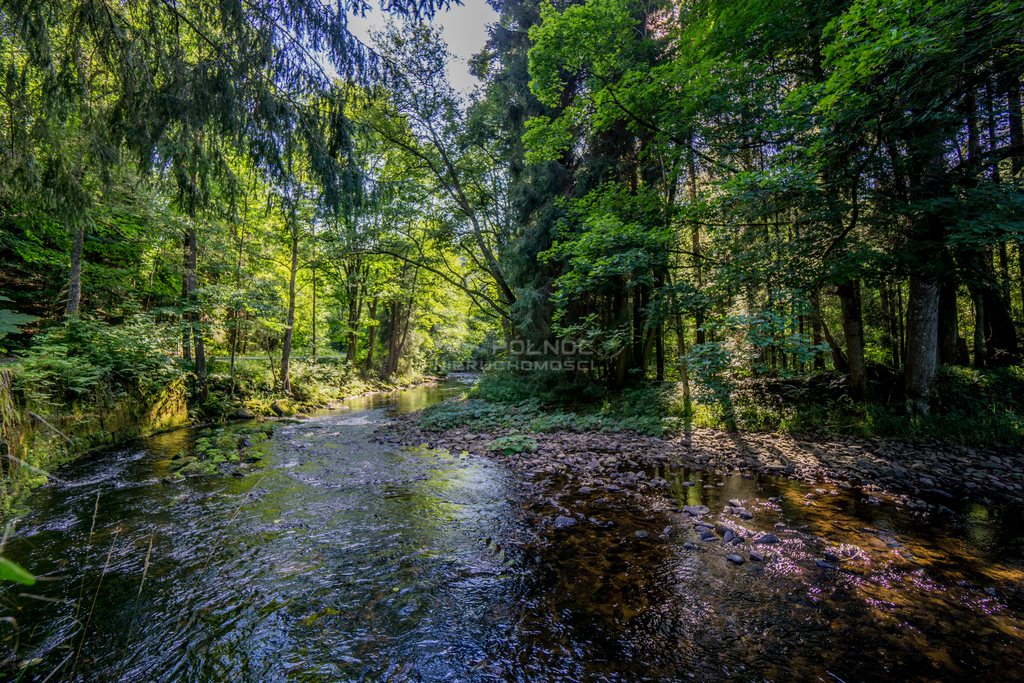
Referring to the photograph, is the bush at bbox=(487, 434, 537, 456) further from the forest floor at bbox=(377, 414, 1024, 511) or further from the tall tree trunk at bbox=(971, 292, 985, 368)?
the tall tree trunk at bbox=(971, 292, 985, 368)

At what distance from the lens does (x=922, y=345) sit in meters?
7.62

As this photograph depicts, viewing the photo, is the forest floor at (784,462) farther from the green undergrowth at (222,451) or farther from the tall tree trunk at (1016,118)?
the tall tree trunk at (1016,118)

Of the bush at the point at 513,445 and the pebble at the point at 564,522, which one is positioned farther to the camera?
the bush at the point at 513,445

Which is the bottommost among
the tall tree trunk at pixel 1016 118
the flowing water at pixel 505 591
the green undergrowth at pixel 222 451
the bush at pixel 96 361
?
the flowing water at pixel 505 591

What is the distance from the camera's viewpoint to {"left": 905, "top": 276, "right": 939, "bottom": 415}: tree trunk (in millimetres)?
7457

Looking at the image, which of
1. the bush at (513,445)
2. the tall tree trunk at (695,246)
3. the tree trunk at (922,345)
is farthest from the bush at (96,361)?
the tree trunk at (922,345)

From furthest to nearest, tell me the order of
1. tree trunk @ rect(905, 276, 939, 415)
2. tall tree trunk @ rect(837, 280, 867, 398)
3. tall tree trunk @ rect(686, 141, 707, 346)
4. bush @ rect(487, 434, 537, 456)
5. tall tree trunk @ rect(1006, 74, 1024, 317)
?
tall tree trunk @ rect(837, 280, 867, 398) < tall tree trunk @ rect(686, 141, 707, 346) < bush @ rect(487, 434, 537, 456) < tree trunk @ rect(905, 276, 939, 415) < tall tree trunk @ rect(1006, 74, 1024, 317)

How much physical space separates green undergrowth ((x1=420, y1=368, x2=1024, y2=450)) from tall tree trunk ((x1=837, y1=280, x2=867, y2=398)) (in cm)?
29

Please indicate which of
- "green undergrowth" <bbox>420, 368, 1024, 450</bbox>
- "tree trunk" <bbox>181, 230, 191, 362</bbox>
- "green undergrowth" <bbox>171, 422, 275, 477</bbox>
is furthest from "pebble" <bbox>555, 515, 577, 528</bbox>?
"tree trunk" <bbox>181, 230, 191, 362</bbox>

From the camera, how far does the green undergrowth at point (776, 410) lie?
698cm

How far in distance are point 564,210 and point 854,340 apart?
7.59m

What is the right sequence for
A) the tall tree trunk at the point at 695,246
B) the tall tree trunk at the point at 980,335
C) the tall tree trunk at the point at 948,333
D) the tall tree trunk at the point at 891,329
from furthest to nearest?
1. the tall tree trunk at the point at 891,329
2. the tall tree trunk at the point at 980,335
3. the tall tree trunk at the point at 948,333
4. the tall tree trunk at the point at 695,246

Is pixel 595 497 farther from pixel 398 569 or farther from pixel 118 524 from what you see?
pixel 118 524

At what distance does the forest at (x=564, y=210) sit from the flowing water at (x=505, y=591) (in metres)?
0.26
